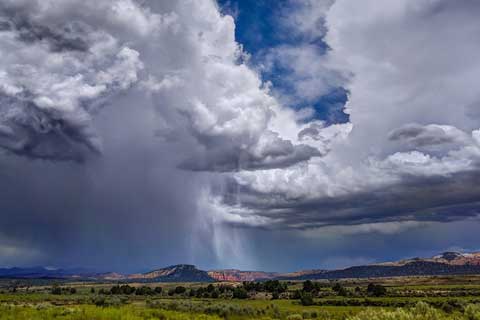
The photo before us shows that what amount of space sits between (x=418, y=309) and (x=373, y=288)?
132504mm

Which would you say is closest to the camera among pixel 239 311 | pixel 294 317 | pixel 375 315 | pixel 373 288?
pixel 375 315

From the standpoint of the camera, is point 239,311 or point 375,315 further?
point 239,311

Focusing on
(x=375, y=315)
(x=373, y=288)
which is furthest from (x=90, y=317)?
(x=373, y=288)

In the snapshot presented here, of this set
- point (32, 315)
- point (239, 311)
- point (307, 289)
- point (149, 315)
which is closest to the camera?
point (32, 315)

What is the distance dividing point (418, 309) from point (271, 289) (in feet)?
485

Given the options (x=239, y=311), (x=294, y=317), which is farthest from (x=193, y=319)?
(x=239, y=311)

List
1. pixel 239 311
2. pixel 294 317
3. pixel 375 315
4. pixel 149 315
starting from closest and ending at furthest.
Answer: pixel 375 315 < pixel 149 315 < pixel 294 317 < pixel 239 311

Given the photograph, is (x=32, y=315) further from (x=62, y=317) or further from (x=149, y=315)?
(x=149, y=315)

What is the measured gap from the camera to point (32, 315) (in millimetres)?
28969

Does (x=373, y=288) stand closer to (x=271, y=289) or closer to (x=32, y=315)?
(x=271, y=289)

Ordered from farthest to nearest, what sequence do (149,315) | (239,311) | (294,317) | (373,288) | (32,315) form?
(373,288)
(239,311)
(294,317)
(149,315)
(32,315)

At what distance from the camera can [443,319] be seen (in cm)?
2697

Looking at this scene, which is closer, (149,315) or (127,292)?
(149,315)

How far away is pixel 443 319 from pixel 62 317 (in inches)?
960
